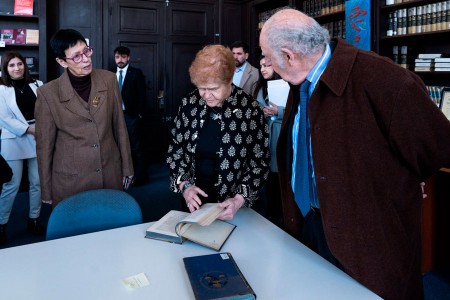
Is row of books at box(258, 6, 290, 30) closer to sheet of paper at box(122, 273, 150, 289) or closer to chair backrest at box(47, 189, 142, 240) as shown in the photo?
chair backrest at box(47, 189, 142, 240)

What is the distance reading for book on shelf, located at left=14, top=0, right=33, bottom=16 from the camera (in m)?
4.93

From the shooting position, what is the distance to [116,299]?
1.12 metres

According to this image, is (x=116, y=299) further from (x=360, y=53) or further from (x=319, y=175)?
(x=360, y=53)

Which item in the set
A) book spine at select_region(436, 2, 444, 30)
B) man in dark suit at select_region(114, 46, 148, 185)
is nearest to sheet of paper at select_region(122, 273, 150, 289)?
book spine at select_region(436, 2, 444, 30)

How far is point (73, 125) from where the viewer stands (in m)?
2.20

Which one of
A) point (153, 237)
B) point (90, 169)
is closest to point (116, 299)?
point (153, 237)

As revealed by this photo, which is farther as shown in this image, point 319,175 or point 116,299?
point 319,175

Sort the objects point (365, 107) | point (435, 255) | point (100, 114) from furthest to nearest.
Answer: point (435, 255) → point (100, 114) → point (365, 107)

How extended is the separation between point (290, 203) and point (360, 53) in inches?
25.2

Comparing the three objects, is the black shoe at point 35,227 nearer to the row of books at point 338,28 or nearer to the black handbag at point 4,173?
the black handbag at point 4,173

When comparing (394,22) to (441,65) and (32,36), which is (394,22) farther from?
(32,36)

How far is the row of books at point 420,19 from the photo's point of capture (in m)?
3.19

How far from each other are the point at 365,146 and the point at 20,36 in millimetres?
5093

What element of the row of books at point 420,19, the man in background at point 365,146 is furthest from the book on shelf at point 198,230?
the row of books at point 420,19
